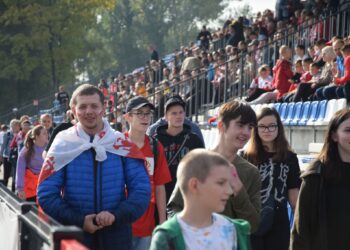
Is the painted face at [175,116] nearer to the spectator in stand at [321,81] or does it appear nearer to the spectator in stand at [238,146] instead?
the spectator in stand at [238,146]

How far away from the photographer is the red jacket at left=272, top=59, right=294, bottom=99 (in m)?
17.8

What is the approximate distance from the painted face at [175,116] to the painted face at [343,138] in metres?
2.89

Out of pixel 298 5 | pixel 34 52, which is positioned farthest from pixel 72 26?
pixel 298 5

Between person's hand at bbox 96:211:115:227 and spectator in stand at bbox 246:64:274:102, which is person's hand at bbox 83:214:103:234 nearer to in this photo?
person's hand at bbox 96:211:115:227

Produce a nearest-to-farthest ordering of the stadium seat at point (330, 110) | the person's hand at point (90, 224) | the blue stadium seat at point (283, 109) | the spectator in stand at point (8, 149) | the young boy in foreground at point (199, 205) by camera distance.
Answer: the young boy in foreground at point (199, 205) < the person's hand at point (90, 224) < the stadium seat at point (330, 110) < the blue stadium seat at point (283, 109) < the spectator in stand at point (8, 149)

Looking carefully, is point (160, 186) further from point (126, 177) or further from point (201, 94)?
point (201, 94)

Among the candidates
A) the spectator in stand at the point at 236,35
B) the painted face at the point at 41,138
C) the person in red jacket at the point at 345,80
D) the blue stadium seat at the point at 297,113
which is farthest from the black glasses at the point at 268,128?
the spectator in stand at the point at 236,35

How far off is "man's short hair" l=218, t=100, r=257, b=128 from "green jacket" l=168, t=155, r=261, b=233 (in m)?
0.25

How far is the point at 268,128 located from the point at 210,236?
101 inches

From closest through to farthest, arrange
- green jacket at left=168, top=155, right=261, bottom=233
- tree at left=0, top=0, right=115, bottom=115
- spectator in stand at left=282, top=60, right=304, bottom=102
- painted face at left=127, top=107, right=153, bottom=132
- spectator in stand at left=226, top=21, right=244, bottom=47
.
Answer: green jacket at left=168, top=155, right=261, bottom=233, painted face at left=127, top=107, right=153, bottom=132, spectator in stand at left=282, top=60, right=304, bottom=102, spectator in stand at left=226, top=21, right=244, bottom=47, tree at left=0, top=0, right=115, bottom=115

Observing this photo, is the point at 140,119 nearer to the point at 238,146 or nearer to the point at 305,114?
the point at 238,146

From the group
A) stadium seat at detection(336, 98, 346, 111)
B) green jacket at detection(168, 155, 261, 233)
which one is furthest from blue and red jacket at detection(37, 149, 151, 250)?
stadium seat at detection(336, 98, 346, 111)

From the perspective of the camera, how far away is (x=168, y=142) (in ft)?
28.5

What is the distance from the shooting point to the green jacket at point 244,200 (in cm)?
554
